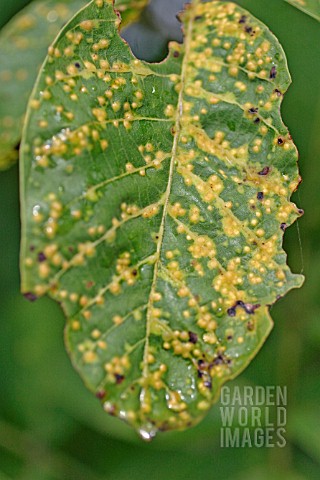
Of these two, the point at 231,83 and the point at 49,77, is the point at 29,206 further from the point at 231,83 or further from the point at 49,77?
the point at 231,83

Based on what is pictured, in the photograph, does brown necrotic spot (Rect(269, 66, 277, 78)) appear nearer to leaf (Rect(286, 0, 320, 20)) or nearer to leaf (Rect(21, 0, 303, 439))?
leaf (Rect(21, 0, 303, 439))

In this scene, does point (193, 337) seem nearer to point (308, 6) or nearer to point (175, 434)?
point (308, 6)

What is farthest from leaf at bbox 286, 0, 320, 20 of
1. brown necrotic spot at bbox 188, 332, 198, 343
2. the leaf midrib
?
brown necrotic spot at bbox 188, 332, 198, 343

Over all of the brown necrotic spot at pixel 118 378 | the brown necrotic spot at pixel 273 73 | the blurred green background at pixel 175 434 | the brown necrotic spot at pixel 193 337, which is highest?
the brown necrotic spot at pixel 273 73

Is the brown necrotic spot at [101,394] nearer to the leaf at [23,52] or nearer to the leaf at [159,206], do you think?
the leaf at [159,206]

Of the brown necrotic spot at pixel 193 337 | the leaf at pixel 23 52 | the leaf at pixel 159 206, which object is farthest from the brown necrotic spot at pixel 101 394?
the leaf at pixel 23 52

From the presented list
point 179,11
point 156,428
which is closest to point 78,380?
point 156,428
